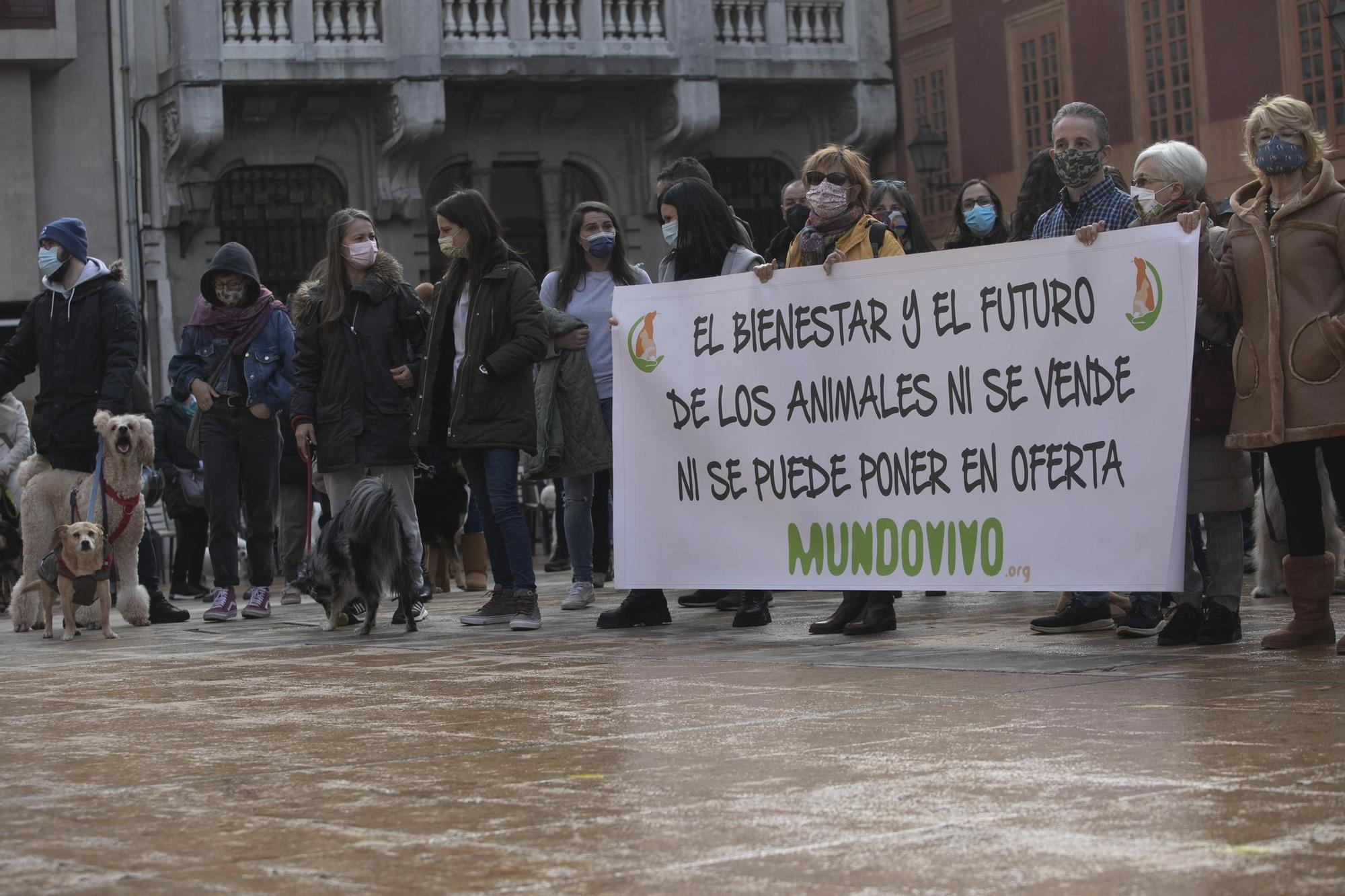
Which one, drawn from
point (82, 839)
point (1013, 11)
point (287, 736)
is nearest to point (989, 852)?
point (82, 839)

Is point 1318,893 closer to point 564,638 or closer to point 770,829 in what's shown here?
point 770,829

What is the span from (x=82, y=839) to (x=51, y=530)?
7.26 meters

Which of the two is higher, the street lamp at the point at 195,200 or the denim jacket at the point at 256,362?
the street lamp at the point at 195,200

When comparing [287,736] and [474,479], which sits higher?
[474,479]

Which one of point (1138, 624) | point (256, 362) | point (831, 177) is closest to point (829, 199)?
point (831, 177)

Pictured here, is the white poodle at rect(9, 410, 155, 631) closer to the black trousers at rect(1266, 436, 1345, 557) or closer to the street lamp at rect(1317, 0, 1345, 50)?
the black trousers at rect(1266, 436, 1345, 557)

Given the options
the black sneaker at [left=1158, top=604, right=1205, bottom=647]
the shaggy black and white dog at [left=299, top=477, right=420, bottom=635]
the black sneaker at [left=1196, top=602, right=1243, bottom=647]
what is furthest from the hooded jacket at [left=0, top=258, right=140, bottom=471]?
the black sneaker at [left=1196, top=602, right=1243, bottom=647]

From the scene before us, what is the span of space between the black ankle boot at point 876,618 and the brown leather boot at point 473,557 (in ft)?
19.5

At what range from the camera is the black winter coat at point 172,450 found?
47.4ft

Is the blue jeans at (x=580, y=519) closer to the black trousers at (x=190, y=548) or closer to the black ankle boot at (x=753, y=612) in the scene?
the black ankle boot at (x=753, y=612)

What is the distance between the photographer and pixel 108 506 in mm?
10867

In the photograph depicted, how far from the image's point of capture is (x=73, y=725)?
6.09 m

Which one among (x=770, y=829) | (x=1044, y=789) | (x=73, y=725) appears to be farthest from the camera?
(x=73, y=725)

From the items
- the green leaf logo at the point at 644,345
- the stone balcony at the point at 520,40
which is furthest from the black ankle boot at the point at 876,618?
the stone balcony at the point at 520,40
